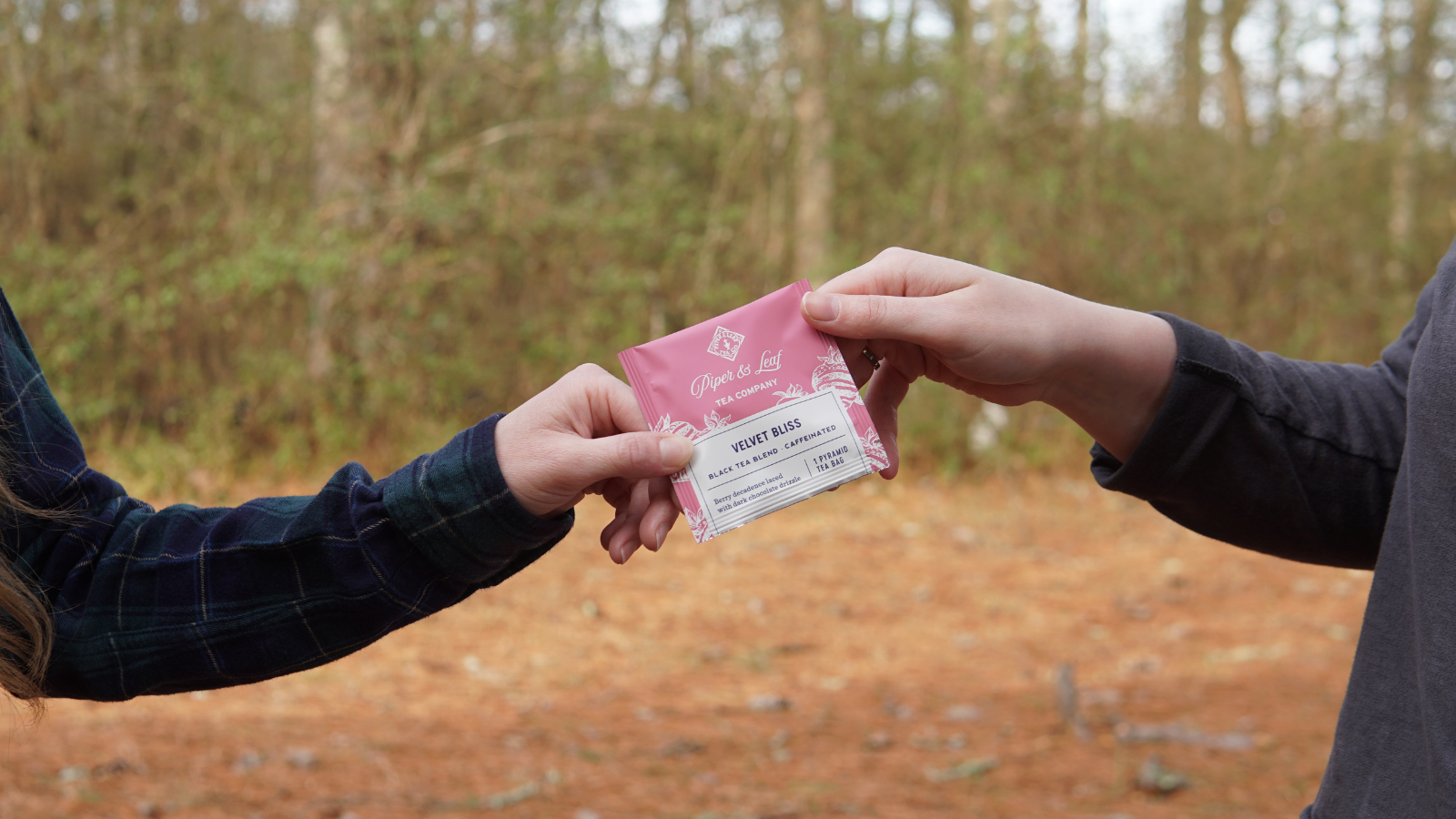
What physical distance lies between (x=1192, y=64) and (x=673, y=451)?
11485 mm

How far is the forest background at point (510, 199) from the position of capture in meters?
6.48

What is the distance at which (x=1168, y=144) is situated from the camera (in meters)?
8.59

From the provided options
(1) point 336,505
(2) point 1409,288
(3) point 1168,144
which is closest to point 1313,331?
(2) point 1409,288

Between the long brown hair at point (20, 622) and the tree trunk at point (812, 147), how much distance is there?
21.7ft

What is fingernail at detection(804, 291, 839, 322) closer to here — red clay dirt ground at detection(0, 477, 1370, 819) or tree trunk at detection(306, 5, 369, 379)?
red clay dirt ground at detection(0, 477, 1370, 819)

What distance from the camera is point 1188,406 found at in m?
1.37

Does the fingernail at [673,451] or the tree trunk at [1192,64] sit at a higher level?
the tree trunk at [1192,64]

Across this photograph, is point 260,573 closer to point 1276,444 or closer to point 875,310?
point 875,310

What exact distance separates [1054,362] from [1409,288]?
379 inches

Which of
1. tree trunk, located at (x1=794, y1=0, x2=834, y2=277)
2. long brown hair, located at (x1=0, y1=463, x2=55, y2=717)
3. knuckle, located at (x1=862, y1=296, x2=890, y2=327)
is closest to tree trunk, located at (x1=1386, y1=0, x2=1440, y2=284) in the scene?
tree trunk, located at (x1=794, y1=0, x2=834, y2=277)

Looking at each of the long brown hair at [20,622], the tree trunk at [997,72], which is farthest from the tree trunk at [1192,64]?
the long brown hair at [20,622]

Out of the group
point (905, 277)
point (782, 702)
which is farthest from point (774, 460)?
point (782, 702)

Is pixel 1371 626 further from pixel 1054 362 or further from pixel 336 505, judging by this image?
pixel 336 505

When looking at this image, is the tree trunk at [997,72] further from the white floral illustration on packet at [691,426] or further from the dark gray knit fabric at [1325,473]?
the white floral illustration on packet at [691,426]
